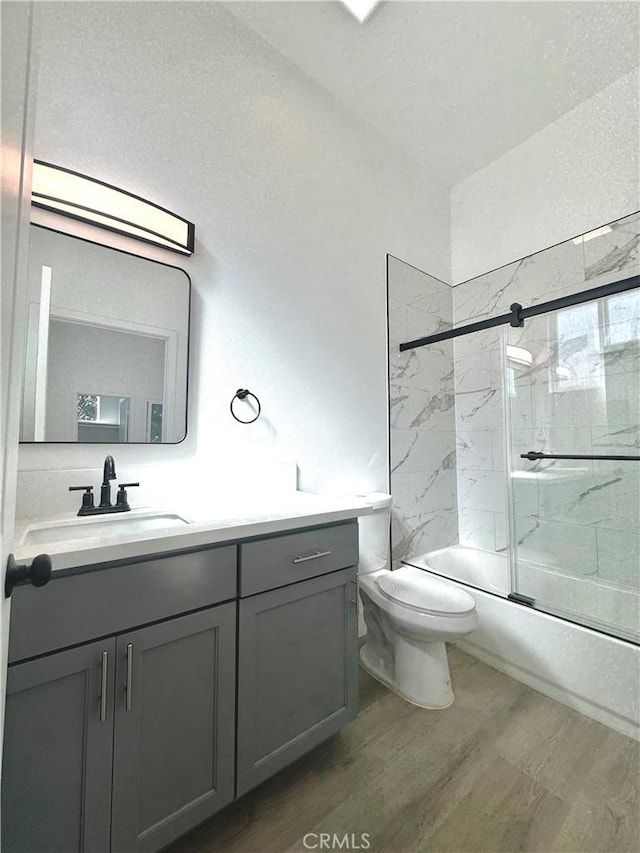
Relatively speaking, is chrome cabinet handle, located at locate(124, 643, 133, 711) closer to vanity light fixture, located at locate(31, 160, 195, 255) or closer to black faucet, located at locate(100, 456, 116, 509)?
black faucet, located at locate(100, 456, 116, 509)

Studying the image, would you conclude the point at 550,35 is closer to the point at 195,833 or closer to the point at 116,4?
the point at 116,4

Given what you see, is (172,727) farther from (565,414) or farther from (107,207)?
(565,414)

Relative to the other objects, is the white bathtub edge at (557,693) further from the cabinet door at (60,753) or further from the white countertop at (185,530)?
the cabinet door at (60,753)

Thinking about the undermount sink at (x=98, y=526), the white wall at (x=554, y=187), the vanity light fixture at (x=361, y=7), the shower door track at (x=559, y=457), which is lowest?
the undermount sink at (x=98, y=526)

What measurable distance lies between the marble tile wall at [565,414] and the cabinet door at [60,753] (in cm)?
206

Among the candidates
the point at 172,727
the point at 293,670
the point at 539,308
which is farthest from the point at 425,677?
the point at 539,308

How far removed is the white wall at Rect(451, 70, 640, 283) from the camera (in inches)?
76.1

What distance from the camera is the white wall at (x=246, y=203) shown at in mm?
1321

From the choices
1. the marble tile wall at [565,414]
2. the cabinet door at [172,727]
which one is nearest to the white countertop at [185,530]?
the cabinet door at [172,727]

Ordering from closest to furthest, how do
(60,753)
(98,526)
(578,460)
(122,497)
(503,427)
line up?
(60,753) → (98,526) → (122,497) → (578,460) → (503,427)

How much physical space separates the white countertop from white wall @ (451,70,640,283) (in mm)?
2111

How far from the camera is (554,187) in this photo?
2.19 m

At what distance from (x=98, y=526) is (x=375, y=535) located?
1365 mm

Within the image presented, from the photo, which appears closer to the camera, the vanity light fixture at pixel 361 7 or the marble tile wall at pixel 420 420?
the vanity light fixture at pixel 361 7
